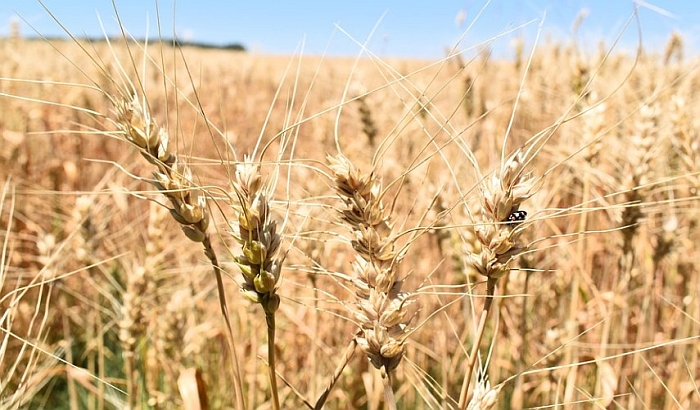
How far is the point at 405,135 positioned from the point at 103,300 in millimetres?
1535

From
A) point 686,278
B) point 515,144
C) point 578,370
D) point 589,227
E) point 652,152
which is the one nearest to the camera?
point 652,152

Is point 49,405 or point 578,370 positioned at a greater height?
point 578,370

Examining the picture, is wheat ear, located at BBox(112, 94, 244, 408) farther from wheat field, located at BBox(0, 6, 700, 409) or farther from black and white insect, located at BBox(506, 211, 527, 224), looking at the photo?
black and white insect, located at BBox(506, 211, 527, 224)

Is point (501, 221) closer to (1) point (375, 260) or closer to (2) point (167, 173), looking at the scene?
(1) point (375, 260)

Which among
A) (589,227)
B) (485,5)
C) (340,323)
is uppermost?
(485,5)

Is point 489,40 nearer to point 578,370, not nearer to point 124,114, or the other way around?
point 124,114

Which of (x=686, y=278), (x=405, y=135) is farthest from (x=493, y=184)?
(x=405, y=135)

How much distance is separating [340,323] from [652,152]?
98 cm

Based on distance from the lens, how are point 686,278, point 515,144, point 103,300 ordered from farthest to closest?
point 515,144 → point 103,300 → point 686,278

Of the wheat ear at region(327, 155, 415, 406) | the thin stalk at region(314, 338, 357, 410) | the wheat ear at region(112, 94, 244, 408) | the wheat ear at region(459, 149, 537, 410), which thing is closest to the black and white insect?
the wheat ear at region(459, 149, 537, 410)

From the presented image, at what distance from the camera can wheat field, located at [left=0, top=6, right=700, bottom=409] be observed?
597 mm

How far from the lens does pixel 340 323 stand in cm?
169

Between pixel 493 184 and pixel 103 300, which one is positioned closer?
pixel 493 184

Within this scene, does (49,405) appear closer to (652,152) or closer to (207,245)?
(207,245)
